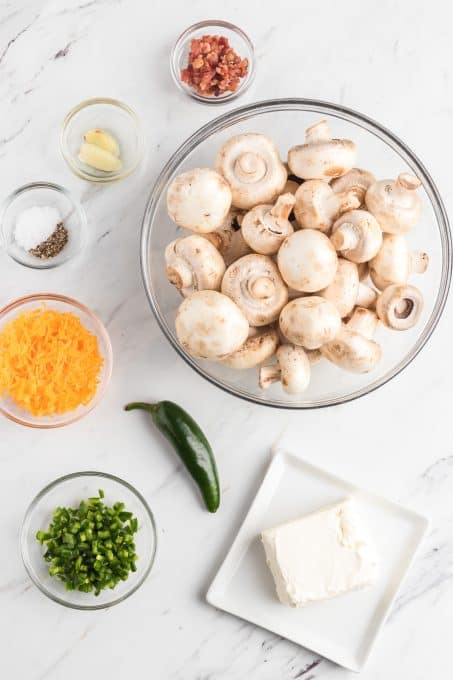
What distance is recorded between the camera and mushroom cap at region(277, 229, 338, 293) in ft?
4.36

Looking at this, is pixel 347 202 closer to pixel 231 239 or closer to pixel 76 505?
pixel 231 239

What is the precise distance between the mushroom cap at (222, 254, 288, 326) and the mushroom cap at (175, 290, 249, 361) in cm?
2

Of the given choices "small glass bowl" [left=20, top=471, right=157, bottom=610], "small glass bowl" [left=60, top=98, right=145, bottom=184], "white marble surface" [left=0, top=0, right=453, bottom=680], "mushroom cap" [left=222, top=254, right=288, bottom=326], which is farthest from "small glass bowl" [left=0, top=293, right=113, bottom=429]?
"mushroom cap" [left=222, top=254, right=288, bottom=326]

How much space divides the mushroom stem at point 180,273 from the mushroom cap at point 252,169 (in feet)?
0.59

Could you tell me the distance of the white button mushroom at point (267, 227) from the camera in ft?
4.47

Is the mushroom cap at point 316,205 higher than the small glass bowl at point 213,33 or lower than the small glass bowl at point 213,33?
lower

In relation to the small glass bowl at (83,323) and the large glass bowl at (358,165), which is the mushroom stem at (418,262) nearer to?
the large glass bowl at (358,165)

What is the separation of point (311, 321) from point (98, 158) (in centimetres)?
69

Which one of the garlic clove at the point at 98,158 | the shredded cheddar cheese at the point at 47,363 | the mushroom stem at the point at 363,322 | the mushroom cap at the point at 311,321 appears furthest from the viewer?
the garlic clove at the point at 98,158

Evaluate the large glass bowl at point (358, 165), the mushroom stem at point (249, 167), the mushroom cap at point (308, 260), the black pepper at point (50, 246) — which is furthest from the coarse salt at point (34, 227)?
the mushroom cap at point (308, 260)

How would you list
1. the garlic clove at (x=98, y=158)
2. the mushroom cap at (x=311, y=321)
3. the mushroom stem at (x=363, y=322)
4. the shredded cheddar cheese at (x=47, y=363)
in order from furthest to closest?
the garlic clove at (x=98, y=158), the shredded cheddar cheese at (x=47, y=363), the mushroom stem at (x=363, y=322), the mushroom cap at (x=311, y=321)

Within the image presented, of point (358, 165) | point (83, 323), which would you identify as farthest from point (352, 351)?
point (83, 323)

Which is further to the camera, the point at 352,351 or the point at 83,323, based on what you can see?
the point at 83,323

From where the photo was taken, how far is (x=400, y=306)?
1.39 m
